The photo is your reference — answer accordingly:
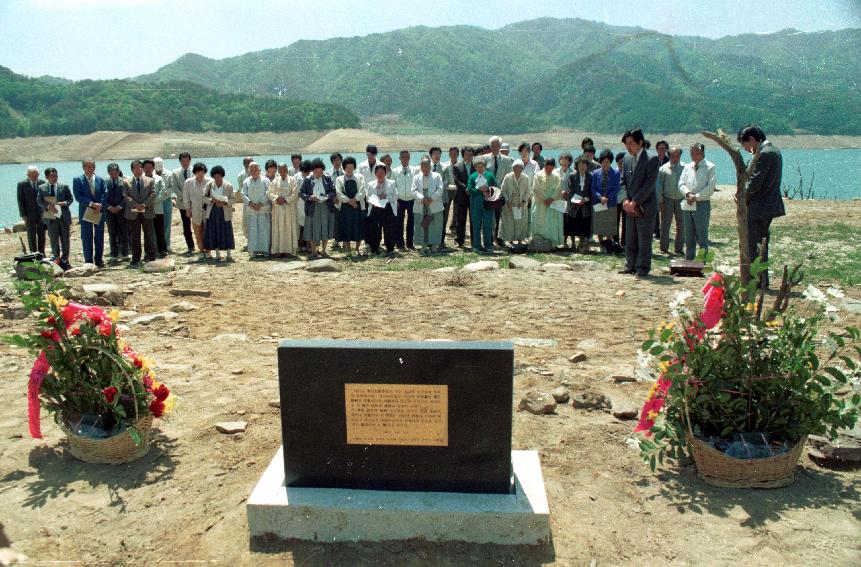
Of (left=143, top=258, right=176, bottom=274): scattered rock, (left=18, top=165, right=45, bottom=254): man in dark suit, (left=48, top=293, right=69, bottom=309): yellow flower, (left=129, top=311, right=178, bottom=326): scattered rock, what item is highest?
(left=18, top=165, right=45, bottom=254): man in dark suit

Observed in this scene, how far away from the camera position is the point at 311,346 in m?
3.44

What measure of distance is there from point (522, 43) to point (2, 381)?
428ft

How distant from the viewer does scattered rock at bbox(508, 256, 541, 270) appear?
10555mm

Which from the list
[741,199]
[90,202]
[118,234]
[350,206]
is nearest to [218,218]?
[90,202]

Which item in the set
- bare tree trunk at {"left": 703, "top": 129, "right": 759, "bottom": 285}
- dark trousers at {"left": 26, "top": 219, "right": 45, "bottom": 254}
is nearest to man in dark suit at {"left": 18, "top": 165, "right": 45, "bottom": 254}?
dark trousers at {"left": 26, "top": 219, "right": 45, "bottom": 254}

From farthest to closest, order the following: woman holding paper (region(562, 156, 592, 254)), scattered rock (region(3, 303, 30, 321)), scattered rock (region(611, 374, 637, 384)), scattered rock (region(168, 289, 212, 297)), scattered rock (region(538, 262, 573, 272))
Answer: woman holding paper (region(562, 156, 592, 254)) → scattered rock (region(538, 262, 573, 272)) → scattered rock (region(168, 289, 212, 297)) → scattered rock (region(3, 303, 30, 321)) → scattered rock (region(611, 374, 637, 384))

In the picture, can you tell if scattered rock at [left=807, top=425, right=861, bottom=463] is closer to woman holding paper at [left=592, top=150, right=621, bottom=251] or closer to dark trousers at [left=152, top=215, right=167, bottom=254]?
woman holding paper at [left=592, top=150, right=621, bottom=251]

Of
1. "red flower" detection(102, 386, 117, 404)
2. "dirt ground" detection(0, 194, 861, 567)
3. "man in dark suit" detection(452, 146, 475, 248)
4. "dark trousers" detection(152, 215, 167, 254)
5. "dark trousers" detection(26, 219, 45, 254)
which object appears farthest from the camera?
"man in dark suit" detection(452, 146, 475, 248)

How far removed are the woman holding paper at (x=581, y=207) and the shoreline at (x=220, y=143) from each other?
27.3 meters

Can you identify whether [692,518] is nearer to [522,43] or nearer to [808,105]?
[808,105]

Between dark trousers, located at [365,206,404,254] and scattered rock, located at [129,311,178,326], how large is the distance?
17.5ft

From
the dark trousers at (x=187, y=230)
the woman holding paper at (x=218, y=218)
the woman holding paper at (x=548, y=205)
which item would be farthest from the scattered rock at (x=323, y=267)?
the woman holding paper at (x=548, y=205)

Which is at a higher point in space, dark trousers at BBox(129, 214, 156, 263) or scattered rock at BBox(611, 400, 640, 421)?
dark trousers at BBox(129, 214, 156, 263)

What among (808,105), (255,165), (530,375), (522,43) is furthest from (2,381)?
(522,43)
